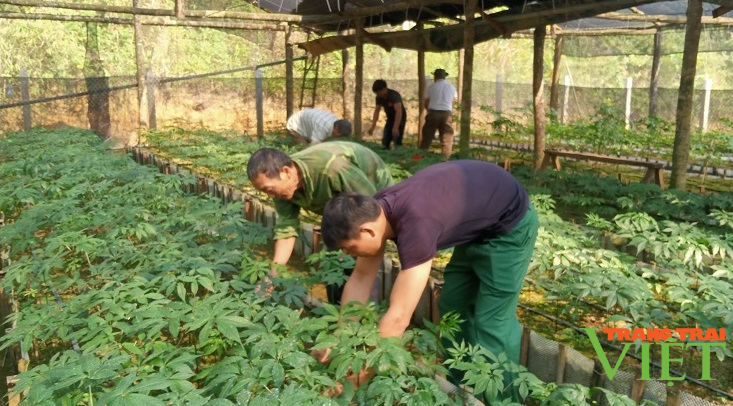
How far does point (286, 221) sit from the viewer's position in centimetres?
332

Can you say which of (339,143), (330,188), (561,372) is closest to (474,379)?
(561,372)

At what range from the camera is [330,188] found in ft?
10.2

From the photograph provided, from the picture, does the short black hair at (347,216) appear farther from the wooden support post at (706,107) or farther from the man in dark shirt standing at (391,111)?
the wooden support post at (706,107)

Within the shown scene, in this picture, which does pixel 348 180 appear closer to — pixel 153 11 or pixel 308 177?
pixel 308 177

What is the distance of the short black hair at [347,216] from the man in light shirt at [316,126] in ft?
10.0

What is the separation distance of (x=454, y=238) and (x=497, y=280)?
1.09 feet

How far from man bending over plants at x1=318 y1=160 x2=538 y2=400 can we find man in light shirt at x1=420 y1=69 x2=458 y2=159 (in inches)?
276

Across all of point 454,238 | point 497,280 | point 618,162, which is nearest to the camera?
point 454,238

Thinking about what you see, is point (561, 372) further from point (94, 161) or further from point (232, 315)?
point (94, 161)

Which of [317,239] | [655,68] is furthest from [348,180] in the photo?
[655,68]

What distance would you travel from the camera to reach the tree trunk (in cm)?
625

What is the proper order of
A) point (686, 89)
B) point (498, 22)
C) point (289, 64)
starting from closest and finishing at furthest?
1. point (686, 89)
2. point (498, 22)
3. point (289, 64)

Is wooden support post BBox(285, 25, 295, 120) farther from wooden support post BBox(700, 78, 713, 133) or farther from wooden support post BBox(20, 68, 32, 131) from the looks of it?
wooden support post BBox(700, 78, 713, 133)

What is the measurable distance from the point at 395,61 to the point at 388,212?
1929 centimetres
